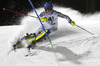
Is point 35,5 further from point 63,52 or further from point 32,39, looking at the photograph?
point 63,52

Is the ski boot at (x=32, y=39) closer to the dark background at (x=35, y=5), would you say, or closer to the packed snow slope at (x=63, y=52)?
the packed snow slope at (x=63, y=52)

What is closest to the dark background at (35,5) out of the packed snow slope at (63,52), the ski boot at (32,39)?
the packed snow slope at (63,52)

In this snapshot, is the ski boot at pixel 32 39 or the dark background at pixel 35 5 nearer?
the ski boot at pixel 32 39

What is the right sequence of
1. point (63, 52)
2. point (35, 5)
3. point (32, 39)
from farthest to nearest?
point (35, 5) < point (32, 39) < point (63, 52)

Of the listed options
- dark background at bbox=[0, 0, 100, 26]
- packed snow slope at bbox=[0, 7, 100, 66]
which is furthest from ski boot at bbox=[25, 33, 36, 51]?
dark background at bbox=[0, 0, 100, 26]

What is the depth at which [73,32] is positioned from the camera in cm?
302

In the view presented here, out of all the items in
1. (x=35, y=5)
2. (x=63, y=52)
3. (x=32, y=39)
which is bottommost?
(x=63, y=52)

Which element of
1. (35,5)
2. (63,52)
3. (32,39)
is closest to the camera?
(63,52)

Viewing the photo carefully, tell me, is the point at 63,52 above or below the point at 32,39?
below

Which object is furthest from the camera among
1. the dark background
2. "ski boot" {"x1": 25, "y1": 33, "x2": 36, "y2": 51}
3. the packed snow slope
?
the dark background

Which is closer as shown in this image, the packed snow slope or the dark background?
the packed snow slope

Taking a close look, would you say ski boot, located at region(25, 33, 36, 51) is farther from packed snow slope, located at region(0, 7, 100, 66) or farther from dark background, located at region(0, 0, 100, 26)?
dark background, located at region(0, 0, 100, 26)

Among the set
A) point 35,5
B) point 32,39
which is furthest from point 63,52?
point 35,5

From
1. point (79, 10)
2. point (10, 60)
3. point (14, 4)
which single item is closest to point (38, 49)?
point (10, 60)
